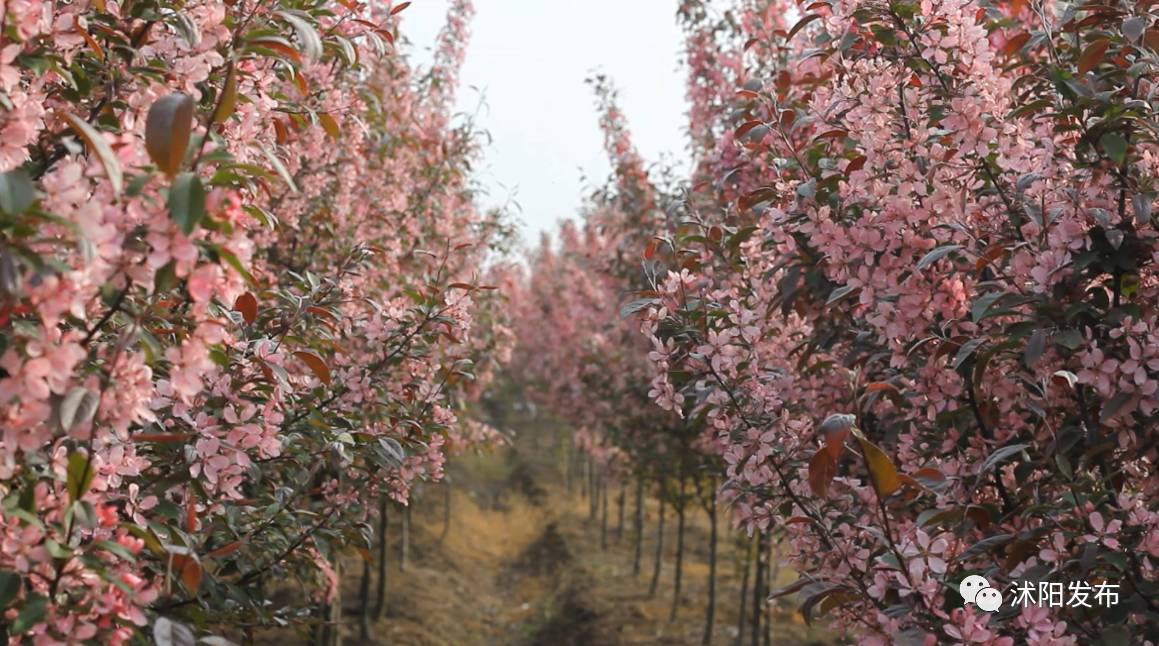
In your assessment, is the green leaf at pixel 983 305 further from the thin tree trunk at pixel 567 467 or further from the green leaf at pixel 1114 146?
the thin tree trunk at pixel 567 467

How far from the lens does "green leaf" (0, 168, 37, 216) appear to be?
1.24 m

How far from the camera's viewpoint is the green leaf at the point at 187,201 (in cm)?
123

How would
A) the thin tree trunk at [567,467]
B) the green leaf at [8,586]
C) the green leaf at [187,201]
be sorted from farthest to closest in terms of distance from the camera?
the thin tree trunk at [567,467] → the green leaf at [8,586] → the green leaf at [187,201]

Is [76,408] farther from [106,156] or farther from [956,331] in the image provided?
[956,331]

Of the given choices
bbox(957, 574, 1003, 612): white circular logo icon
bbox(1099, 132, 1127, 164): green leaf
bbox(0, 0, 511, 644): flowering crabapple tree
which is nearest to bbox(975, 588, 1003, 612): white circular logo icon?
bbox(957, 574, 1003, 612): white circular logo icon

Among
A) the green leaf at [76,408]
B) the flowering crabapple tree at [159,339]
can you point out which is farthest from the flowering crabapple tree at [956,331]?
the green leaf at [76,408]

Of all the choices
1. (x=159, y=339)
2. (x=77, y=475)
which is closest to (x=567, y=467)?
(x=159, y=339)

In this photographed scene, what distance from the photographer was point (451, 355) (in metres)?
3.70

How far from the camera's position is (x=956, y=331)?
2336 mm

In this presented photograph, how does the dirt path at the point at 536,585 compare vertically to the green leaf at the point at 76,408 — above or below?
below

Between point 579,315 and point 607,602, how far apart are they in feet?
17.4

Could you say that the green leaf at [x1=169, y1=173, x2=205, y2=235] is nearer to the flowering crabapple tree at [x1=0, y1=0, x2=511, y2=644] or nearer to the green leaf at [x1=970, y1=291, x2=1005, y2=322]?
the flowering crabapple tree at [x1=0, y1=0, x2=511, y2=644]

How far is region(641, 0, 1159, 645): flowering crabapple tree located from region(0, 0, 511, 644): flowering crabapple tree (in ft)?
3.97

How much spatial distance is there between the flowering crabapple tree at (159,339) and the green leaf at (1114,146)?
6.30 feet
